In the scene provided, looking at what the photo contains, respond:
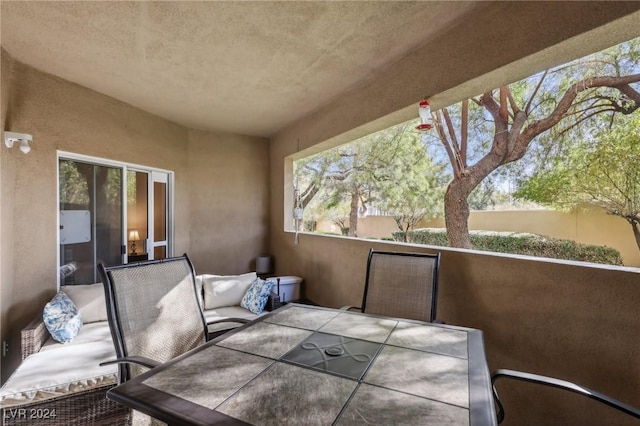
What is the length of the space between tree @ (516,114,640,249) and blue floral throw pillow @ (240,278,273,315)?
164 inches

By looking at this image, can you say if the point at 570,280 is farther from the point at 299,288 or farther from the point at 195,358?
the point at 299,288

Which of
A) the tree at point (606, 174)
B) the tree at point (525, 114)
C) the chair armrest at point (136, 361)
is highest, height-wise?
the tree at point (525, 114)

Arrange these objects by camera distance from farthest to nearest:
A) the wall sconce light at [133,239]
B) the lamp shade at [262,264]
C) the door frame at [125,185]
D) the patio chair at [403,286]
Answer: the lamp shade at [262,264], the wall sconce light at [133,239], the door frame at [125,185], the patio chair at [403,286]

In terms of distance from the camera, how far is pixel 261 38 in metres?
2.29

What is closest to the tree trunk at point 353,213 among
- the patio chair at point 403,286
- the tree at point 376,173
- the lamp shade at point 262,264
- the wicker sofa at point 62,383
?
the tree at point 376,173

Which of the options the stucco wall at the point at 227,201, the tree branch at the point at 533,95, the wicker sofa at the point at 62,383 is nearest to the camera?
the wicker sofa at the point at 62,383

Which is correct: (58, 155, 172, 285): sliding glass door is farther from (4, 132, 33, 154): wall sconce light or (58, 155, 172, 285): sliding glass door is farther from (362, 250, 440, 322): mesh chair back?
(362, 250, 440, 322): mesh chair back

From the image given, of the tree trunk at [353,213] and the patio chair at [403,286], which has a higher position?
the tree trunk at [353,213]

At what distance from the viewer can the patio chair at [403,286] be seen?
212cm

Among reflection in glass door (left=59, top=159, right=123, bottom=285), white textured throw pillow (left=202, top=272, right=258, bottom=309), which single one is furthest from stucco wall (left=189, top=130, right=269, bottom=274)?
white textured throw pillow (left=202, top=272, right=258, bottom=309)

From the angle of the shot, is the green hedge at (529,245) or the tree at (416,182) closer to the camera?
the green hedge at (529,245)

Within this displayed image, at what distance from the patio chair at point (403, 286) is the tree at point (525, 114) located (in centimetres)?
206

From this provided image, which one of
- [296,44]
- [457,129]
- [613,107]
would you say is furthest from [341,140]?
[613,107]

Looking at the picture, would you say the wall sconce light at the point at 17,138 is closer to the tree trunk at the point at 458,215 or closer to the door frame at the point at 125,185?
the door frame at the point at 125,185
